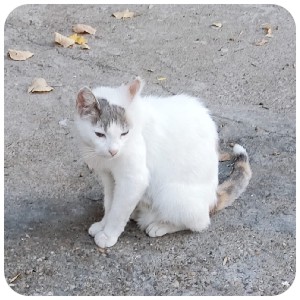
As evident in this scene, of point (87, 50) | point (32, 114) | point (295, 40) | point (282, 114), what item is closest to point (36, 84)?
point (32, 114)

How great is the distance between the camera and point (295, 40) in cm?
634

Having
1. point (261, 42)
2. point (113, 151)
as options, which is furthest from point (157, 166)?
point (261, 42)

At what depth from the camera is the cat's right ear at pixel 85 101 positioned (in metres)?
3.31

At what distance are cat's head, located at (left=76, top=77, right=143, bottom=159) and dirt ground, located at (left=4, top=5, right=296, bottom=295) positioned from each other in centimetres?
68

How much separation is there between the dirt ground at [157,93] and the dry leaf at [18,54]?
0.05m

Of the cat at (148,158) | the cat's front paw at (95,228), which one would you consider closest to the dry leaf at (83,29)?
the cat at (148,158)

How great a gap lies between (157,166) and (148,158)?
0.07m

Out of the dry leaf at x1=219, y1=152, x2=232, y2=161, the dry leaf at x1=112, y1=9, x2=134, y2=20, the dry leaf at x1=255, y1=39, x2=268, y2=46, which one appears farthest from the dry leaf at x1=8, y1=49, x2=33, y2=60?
the dry leaf at x1=219, y1=152, x2=232, y2=161

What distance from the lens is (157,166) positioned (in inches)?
141

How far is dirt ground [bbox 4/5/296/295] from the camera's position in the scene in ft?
11.6

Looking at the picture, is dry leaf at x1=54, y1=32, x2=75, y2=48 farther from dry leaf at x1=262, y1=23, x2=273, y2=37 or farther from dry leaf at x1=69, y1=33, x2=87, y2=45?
dry leaf at x1=262, y1=23, x2=273, y2=37

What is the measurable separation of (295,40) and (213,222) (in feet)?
9.96

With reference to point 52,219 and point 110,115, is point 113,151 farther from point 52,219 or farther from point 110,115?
point 52,219

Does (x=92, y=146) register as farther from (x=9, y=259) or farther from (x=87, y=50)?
(x=87, y=50)
